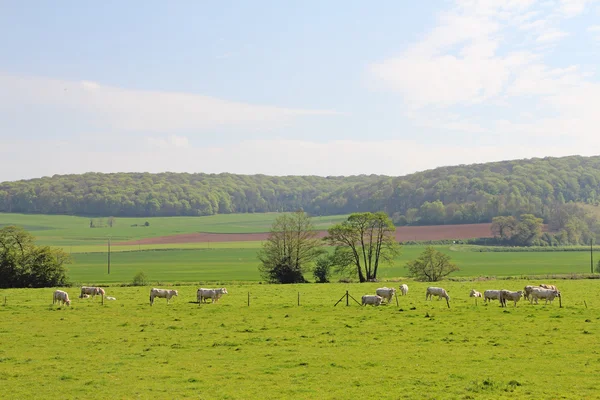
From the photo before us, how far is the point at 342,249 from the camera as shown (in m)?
66.5

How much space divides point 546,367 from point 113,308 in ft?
79.7

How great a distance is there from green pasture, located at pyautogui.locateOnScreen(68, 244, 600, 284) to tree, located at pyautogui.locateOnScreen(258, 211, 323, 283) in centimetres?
764

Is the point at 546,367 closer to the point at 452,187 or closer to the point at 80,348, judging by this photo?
the point at 80,348

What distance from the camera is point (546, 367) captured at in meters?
19.7

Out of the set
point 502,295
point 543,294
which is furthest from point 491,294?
point 543,294

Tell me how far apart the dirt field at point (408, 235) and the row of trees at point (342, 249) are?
61.9 m

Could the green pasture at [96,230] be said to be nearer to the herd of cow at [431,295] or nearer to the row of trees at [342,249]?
the row of trees at [342,249]

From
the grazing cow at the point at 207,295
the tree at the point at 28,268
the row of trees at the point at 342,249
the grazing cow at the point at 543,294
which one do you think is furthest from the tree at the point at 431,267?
the tree at the point at 28,268

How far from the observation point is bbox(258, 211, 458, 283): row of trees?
64.6 meters

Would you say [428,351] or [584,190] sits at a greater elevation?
[584,190]

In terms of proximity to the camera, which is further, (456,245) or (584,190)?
(584,190)

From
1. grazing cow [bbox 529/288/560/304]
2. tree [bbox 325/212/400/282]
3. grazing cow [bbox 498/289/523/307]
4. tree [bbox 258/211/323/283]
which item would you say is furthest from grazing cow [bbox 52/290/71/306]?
tree [bbox 325/212/400/282]

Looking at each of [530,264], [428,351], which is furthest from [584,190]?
[428,351]

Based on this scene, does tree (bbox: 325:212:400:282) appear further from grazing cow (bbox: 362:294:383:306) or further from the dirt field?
the dirt field
